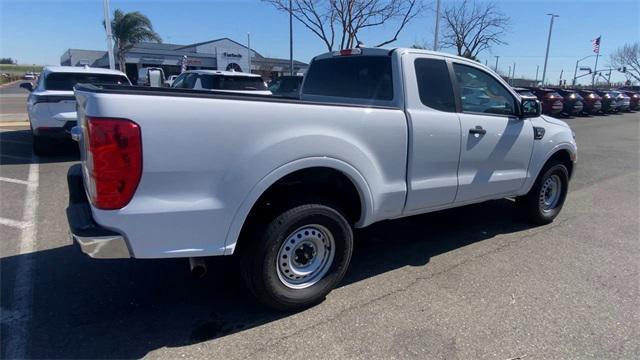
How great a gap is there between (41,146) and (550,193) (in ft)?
28.5

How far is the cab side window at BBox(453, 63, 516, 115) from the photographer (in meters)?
4.23

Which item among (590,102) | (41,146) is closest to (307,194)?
(41,146)

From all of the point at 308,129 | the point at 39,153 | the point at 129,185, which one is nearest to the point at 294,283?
the point at 308,129

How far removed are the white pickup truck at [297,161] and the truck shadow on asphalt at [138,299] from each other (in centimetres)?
47

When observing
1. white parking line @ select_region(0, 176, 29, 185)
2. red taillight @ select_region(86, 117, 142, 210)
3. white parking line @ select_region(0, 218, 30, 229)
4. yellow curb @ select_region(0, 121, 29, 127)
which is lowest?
white parking line @ select_region(0, 218, 30, 229)

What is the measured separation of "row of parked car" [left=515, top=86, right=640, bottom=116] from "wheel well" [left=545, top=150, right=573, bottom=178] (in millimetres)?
14108

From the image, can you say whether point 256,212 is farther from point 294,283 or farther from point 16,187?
point 16,187

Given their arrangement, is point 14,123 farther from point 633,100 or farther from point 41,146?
point 633,100

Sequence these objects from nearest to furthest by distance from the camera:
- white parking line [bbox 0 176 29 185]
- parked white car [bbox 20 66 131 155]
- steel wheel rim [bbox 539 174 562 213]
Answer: steel wheel rim [bbox 539 174 562 213]
white parking line [bbox 0 176 29 185]
parked white car [bbox 20 66 131 155]

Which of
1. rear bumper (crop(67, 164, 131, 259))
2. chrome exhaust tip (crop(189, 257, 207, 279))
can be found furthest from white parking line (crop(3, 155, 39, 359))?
chrome exhaust tip (crop(189, 257, 207, 279))

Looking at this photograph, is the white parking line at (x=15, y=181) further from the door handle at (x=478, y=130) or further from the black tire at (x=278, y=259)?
the door handle at (x=478, y=130)

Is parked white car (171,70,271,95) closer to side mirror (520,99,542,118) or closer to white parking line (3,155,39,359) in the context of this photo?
white parking line (3,155,39,359)

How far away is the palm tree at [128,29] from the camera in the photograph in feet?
125

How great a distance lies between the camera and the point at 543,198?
535cm
